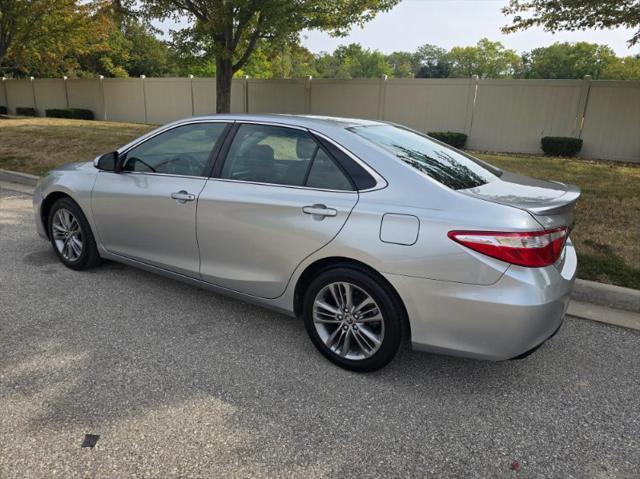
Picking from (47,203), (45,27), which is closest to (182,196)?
(47,203)

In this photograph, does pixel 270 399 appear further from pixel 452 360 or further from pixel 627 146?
pixel 627 146

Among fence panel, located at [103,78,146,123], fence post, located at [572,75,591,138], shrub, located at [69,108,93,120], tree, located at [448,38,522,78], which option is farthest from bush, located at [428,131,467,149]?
tree, located at [448,38,522,78]

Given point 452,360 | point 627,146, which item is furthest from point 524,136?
point 452,360

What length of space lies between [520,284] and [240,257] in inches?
73.3

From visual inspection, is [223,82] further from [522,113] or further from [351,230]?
[351,230]

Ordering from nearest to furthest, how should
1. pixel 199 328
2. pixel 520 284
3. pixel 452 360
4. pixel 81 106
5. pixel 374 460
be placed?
pixel 374 460 < pixel 520 284 < pixel 452 360 < pixel 199 328 < pixel 81 106

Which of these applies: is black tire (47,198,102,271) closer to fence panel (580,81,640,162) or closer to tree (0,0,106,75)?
fence panel (580,81,640,162)

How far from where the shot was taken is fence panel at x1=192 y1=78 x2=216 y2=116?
2184 centimetres

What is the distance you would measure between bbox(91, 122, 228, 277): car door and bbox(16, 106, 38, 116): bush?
96.7 ft

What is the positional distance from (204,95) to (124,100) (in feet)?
20.0

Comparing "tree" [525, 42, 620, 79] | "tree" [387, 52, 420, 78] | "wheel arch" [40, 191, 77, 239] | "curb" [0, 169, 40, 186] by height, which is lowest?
"curb" [0, 169, 40, 186]

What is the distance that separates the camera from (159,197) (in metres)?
3.85

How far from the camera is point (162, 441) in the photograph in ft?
7.96

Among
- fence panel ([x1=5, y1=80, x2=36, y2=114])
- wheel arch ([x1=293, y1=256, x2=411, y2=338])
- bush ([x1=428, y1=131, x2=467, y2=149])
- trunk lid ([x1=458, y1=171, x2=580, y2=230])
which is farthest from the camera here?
fence panel ([x1=5, y1=80, x2=36, y2=114])
